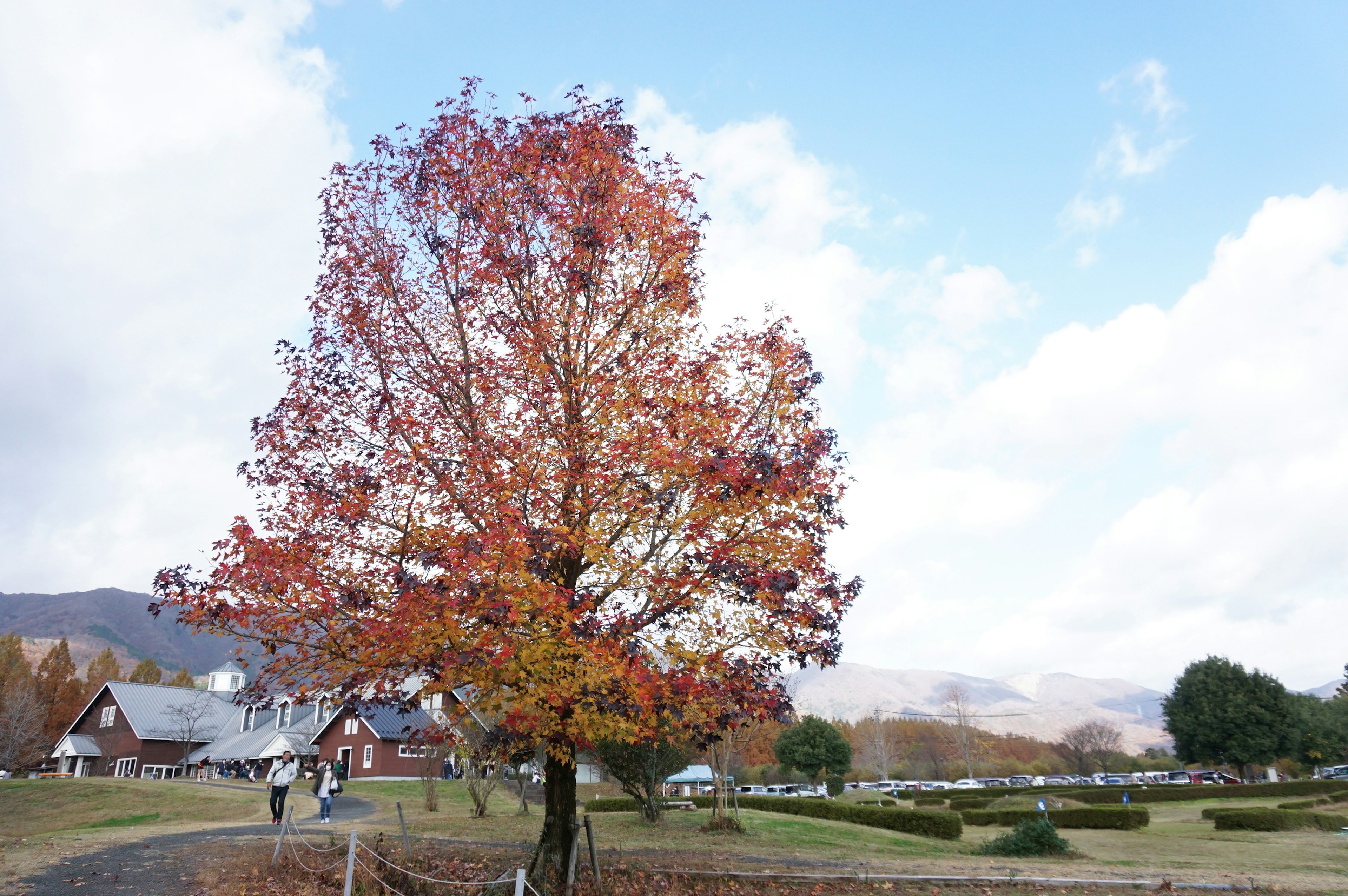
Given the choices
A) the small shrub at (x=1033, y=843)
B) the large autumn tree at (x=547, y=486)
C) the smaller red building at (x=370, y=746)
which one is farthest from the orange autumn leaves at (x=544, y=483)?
the smaller red building at (x=370, y=746)

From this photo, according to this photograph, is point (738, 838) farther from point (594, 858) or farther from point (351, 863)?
point (351, 863)

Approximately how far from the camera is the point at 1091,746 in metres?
76.4

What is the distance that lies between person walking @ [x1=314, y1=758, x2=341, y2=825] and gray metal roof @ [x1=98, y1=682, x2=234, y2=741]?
3555 centimetres

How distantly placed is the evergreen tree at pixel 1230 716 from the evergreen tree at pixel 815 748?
24.8 meters

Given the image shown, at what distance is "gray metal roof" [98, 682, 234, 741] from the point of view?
53.8 meters

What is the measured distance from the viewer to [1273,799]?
130ft

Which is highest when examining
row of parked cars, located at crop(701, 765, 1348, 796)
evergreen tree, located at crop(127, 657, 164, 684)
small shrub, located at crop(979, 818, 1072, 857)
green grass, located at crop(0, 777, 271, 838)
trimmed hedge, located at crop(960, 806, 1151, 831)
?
evergreen tree, located at crop(127, 657, 164, 684)

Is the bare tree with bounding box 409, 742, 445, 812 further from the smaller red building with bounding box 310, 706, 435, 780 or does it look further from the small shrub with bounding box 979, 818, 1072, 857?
the smaller red building with bounding box 310, 706, 435, 780

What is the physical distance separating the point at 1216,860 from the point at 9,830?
37.4 metres

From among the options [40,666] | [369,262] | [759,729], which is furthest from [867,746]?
[369,262]

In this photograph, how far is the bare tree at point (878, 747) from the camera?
80.6 meters

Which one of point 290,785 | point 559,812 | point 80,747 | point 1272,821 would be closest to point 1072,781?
point 1272,821

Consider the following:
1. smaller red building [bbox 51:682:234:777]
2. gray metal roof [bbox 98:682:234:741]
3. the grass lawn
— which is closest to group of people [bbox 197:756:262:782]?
smaller red building [bbox 51:682:234:777]

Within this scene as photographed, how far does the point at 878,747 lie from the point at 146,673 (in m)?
83.0
